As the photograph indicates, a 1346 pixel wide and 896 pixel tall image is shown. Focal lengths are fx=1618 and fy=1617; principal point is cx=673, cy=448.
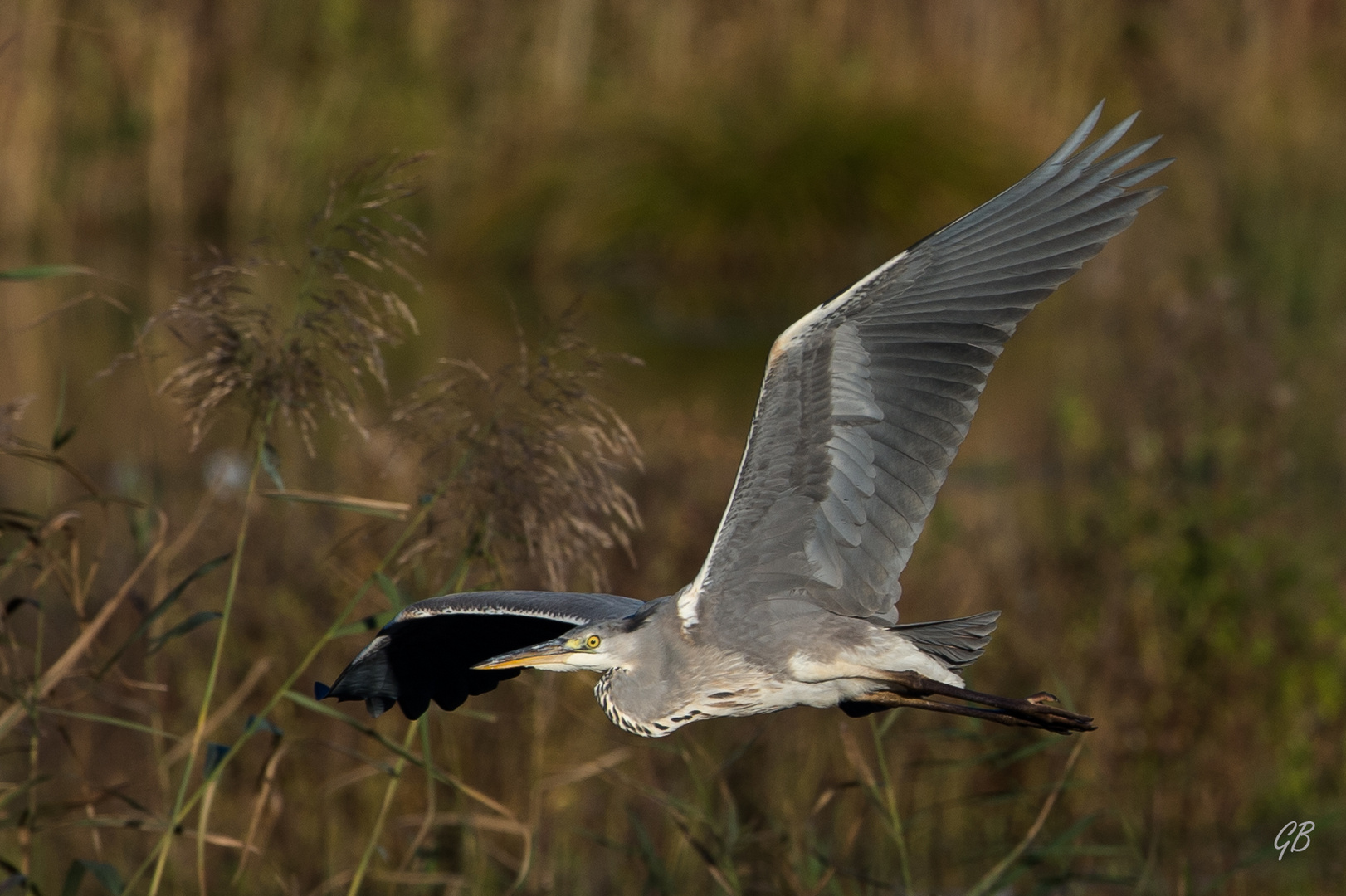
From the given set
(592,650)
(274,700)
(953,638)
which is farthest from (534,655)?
(953,638)

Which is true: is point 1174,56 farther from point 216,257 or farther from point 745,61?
point 216,257

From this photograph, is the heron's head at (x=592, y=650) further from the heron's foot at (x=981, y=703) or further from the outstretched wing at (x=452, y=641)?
the heron's foot at (x=981, y=703)

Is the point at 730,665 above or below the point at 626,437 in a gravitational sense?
below

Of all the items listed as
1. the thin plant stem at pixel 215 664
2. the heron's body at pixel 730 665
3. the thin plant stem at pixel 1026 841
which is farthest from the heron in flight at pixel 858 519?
the thin plant stem at pixel 1026 841

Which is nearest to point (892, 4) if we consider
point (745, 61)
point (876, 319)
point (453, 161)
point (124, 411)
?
point (745, 61)

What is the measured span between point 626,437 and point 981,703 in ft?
2.78

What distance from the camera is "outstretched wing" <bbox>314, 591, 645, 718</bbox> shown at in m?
2.97

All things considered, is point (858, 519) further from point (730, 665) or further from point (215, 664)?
point (215, 664)

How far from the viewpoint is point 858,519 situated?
298cm

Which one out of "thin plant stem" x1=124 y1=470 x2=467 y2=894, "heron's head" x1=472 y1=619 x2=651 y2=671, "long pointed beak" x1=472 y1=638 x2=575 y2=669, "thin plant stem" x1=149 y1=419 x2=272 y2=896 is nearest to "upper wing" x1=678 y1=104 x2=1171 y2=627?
"heron's head" x1=472 y1=619 x2=651 y2=671

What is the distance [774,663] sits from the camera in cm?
299

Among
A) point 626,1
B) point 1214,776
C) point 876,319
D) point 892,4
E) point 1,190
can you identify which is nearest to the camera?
point 876,319

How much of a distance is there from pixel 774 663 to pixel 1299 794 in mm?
2928

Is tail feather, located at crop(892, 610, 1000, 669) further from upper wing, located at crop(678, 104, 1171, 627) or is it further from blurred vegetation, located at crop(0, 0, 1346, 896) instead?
blurred vegetation, located at crop(0, 0, 1346, 896)
